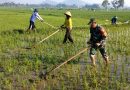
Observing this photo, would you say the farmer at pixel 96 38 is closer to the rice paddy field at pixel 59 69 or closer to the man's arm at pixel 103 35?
the man's arm at pixel 103 35

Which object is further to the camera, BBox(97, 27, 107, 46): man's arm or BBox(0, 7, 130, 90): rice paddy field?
BBox(97, 27, 107, 46): man's arm

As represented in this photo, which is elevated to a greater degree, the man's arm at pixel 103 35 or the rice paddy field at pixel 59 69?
the man's arm at pixel 103 35

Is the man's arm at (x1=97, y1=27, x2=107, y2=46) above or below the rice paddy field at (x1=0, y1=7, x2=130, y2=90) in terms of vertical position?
above

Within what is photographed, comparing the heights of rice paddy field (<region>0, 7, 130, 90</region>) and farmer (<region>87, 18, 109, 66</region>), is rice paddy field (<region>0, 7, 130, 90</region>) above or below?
below

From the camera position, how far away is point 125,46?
1338 cm

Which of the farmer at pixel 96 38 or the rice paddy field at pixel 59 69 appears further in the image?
the farmer at pixel 96 38

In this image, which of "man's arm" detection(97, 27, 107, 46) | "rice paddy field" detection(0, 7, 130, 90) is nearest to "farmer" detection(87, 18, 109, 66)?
"man's arm" detection(97, 27, 107, 46)

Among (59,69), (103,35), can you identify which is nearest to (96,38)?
(103,35)

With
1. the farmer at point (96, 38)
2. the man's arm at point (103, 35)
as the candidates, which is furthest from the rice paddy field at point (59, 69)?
the man's arm at point (103, 35)

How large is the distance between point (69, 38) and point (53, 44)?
0.68m

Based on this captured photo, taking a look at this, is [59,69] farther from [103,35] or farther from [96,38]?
[103,35]

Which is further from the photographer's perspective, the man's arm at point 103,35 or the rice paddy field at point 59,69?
the man's arm at point 103,35

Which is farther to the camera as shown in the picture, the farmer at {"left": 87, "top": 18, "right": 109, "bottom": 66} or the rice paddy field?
the farmer at {"left": 87, "top": 18, "right": 109, "bottom": 66}

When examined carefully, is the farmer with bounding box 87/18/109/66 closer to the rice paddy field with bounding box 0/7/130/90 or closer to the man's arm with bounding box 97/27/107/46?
the man's arm with bounding box 97/27/107/46
